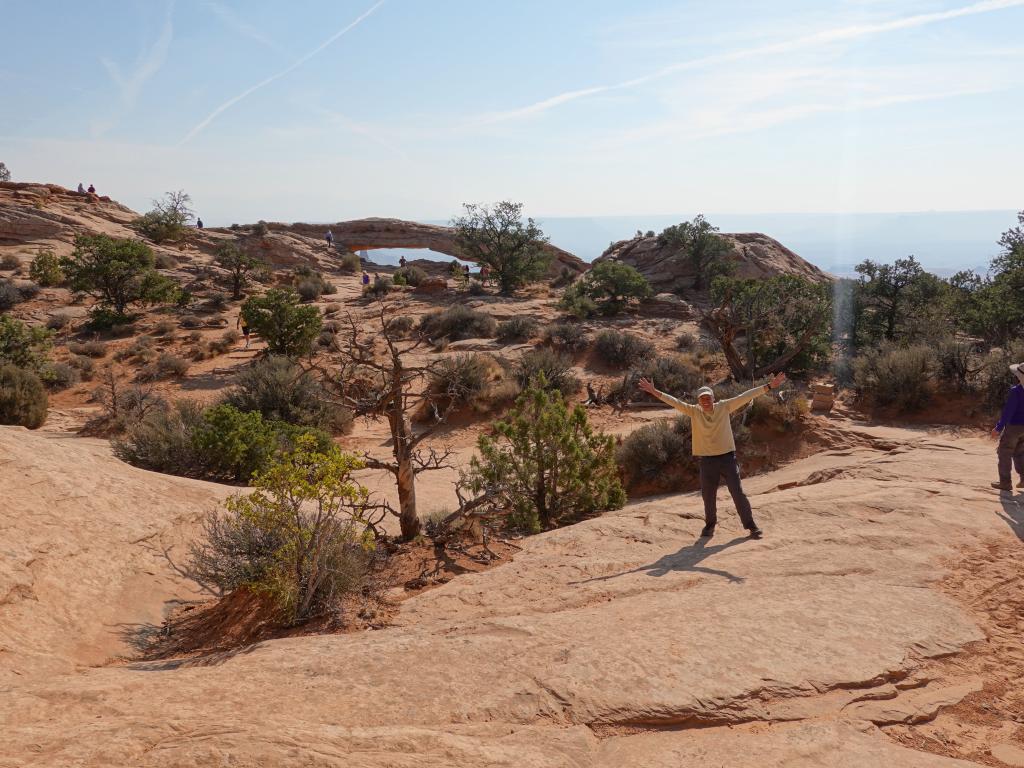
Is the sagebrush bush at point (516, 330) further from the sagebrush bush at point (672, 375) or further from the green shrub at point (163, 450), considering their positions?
the green shrub at point (163, 450)

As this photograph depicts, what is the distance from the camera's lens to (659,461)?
11.8m

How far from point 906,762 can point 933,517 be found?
13.5 ft

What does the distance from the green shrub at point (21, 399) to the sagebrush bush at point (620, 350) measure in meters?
15.7

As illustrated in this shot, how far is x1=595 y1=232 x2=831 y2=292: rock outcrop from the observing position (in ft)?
107

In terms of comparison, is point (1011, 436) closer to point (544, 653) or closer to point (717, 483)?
point (717, 483)

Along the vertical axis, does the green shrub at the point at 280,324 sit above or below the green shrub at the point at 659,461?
above

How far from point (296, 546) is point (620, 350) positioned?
17081mm

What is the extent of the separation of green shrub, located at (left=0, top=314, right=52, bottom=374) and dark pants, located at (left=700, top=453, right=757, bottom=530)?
18.3 m

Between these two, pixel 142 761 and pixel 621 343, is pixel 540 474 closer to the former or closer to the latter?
pixel 142 761

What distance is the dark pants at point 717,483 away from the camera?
21.1ft

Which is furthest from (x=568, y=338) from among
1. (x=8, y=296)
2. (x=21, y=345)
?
(x=8, y=296)

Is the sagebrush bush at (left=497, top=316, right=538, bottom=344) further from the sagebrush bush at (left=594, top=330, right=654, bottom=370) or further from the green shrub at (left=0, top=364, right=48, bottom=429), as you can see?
the green shrub at (left=0, top=364, right=48, bottom=429)

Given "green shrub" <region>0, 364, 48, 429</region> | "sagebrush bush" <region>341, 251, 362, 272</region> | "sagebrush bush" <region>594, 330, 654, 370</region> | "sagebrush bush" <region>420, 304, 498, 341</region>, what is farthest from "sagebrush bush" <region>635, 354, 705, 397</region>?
"sagebrush bush" <region>341, 251, 362, 272</region>

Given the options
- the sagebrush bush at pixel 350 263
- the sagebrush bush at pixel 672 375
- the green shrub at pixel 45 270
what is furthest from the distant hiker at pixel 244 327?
the sagebrush bush at pixel 350 263
